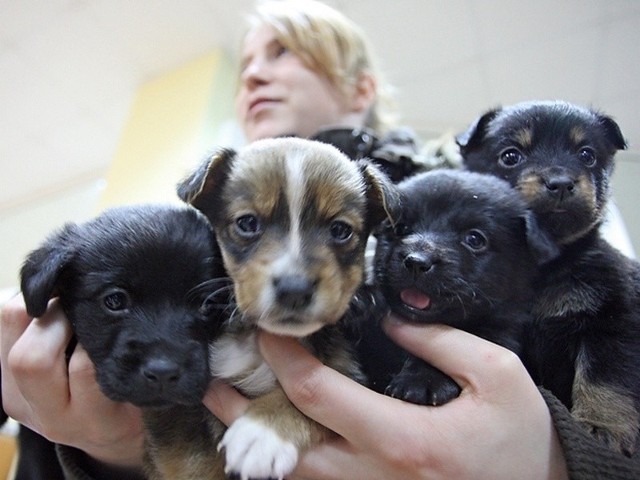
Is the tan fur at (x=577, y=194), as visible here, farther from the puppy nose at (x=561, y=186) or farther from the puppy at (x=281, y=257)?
the puppy at (x=281, y=257)

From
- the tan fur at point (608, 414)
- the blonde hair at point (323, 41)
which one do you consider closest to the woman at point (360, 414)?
the tan fur at point (608, 414)

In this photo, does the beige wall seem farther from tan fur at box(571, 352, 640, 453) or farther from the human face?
tan fur at box(571, 352, 640, 453)

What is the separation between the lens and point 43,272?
56.5 inches

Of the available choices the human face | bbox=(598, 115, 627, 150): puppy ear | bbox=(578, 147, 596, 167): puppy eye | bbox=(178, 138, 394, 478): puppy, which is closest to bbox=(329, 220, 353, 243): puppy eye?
bbox=(178, 138, 394, 478): puppy

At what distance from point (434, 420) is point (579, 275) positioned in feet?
2.16

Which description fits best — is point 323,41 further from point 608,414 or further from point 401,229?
point 608,414

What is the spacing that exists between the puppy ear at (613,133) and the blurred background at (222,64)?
6.29 feet

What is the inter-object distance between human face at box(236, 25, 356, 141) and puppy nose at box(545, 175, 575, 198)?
1498 mm

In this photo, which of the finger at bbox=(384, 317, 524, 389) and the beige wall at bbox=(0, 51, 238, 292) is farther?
the beige wall at bbox=(0, 51, 238, 292)

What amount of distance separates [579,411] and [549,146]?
0.82 meters

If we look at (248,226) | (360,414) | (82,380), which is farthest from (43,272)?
(360,414)

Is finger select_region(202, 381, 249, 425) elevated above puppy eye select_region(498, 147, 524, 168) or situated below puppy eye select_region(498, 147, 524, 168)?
below

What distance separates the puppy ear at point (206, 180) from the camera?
60.6 inches

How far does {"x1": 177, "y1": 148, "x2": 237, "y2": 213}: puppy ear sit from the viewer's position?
1.54 m
